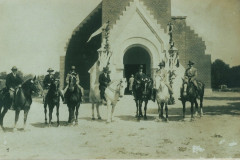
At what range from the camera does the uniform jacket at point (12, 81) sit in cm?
951

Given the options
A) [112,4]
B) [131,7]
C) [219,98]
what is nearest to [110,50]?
[131,7]

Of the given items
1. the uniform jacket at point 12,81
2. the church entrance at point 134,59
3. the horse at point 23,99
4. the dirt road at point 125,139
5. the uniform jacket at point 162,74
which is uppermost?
the church entrance at point 134,59

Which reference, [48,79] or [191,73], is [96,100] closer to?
[48,79]

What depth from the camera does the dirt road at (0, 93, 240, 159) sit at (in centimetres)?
822

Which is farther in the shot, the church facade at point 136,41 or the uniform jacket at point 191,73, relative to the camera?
the church facade at point 136,41

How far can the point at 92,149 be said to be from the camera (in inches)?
329

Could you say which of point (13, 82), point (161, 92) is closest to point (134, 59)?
point (161, 92)

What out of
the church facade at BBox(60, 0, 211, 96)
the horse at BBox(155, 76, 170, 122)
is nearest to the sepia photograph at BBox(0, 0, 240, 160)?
the horse at BBox(155, 76, 170, 122)

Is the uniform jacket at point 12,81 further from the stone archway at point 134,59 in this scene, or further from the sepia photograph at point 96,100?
the stone archway at point 134,59

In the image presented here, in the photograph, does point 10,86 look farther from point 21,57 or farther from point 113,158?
point 113,158

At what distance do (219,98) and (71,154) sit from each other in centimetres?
1092

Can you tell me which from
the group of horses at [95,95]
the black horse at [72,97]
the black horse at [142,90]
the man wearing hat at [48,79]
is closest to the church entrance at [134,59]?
the group of horses at [95,95]

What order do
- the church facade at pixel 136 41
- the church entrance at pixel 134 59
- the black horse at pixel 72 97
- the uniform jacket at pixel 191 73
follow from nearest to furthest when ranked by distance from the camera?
the black horse at pixel 72 97 → the uniform jacket at pixel 191 73 → the church facade at pixel 136 41 → the church entrance at pixel 134 59

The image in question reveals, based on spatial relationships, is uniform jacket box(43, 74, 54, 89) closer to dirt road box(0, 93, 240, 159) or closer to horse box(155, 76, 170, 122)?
dirt road box(0, 93, 240, 159)
